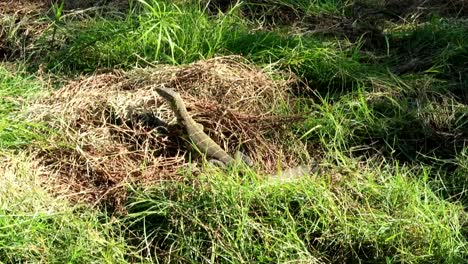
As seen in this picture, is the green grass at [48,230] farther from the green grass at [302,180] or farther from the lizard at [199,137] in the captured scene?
the lizard at [199,137]

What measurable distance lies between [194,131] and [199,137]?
0.05 meters

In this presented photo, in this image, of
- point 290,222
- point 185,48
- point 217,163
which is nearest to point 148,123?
point 217,163

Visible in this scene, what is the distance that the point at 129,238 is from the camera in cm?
376

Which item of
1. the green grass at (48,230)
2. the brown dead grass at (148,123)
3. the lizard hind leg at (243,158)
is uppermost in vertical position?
the green grass at (48,230)

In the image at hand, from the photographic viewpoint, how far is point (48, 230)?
362cm

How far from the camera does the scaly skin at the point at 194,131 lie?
434cm

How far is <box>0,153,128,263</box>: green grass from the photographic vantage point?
351cm

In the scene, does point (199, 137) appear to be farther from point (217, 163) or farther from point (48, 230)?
point (48, 230)

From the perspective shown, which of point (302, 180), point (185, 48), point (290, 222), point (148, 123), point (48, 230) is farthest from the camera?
point (185, 48)

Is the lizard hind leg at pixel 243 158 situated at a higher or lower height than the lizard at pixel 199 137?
lower

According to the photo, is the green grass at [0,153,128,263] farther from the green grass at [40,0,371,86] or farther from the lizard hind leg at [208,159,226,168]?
the green grass at [40,0,371,86]

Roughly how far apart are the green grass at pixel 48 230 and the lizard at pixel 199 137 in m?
0.78

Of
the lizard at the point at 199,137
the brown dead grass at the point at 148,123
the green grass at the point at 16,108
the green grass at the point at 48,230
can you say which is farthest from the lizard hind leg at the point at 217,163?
the green grass at the point at 16,108

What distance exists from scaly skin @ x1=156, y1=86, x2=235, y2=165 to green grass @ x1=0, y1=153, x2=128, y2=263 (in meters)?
0.78
